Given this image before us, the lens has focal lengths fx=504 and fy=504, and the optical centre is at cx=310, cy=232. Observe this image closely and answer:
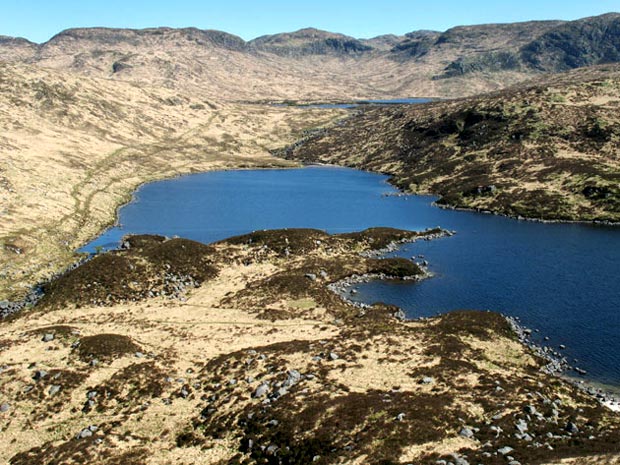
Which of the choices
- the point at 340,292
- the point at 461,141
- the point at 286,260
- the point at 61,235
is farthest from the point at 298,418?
the point at 461,141

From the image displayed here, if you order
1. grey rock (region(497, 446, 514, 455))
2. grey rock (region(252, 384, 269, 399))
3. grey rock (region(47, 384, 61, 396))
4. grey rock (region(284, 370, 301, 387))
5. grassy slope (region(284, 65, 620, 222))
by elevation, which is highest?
grassy slope (region(284, 65, 620, 222))

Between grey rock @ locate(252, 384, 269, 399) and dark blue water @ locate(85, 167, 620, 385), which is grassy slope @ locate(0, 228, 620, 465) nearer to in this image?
grey rock @ locate(252, 384, 269, 399)

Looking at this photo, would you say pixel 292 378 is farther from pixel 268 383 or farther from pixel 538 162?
pixel 538 162

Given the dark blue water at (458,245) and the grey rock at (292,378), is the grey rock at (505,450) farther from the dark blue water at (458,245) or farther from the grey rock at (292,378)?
the dark blue water at (458,245)

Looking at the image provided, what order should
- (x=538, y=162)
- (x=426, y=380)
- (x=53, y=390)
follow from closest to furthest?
(x=426, y=380), (x=53, y=390), (x=538, y=162)

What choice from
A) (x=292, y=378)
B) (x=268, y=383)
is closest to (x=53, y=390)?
(x=268, y=383)

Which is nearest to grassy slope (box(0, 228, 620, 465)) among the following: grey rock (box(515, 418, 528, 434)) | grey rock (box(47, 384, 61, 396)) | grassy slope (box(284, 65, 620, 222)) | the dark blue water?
grey rock (box(47, 384, 61, 396))

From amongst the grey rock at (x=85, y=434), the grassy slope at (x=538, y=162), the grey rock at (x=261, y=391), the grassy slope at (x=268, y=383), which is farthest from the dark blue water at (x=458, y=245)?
the grey rock at (x=85, y=434)

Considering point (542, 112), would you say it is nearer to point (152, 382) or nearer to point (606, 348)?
point (606, 348)
